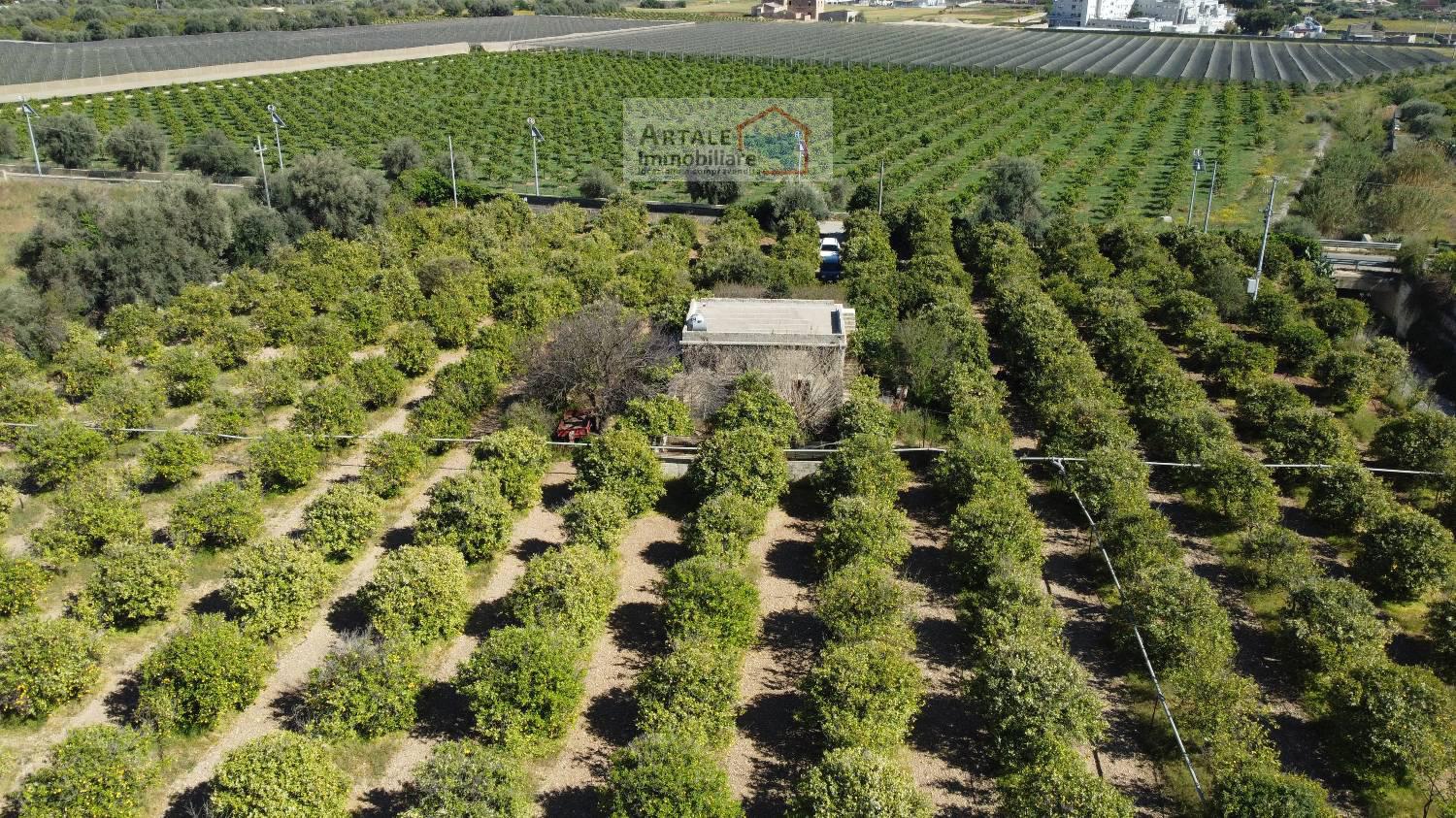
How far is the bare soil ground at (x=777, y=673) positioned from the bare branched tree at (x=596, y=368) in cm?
557

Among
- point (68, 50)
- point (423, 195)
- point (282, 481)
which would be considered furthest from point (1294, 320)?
point (68, 50)

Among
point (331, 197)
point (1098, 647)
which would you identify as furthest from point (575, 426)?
point (331, 197)

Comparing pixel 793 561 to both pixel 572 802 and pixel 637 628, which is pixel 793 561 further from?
pixel 572 802

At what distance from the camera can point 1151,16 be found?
487 ft

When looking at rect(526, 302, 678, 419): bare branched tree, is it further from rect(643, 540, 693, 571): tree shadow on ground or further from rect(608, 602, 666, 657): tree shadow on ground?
rect(608, 602, 666, 657): tree shadow on ground

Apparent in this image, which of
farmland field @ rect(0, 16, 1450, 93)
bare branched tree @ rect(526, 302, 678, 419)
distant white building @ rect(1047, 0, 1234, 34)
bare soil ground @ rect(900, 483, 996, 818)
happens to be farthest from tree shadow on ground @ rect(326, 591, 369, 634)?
distant white building @ rect(1047, 0, 1234, 34)

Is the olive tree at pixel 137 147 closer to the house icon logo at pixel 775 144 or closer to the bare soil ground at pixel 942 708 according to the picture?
the house icon logo at pixel 775 144

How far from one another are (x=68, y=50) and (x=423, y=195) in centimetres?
6348

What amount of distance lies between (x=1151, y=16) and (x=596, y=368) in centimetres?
15438

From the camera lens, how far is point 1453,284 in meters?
32.7

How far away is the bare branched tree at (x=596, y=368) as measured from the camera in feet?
79.2

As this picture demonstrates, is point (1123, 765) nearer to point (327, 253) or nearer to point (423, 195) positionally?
point (327, 253)

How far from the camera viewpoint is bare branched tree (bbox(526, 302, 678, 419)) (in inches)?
950

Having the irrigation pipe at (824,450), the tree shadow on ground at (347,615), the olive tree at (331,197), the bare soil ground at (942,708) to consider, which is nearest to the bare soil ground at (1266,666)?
the irrigation pipe at (824,450)
